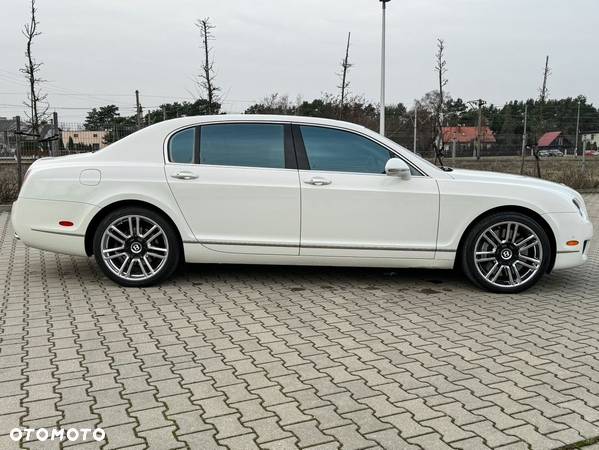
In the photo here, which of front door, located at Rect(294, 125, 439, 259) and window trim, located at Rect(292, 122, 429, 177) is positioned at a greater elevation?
window trim, located at Rect(292, 122, 429, 177)

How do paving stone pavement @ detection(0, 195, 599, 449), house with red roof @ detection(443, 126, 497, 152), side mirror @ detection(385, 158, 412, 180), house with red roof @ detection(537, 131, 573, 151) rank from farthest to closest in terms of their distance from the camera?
1. house with red roof @ detection(537, 131, 573, 151)
2. house with red roof @ detection(443, 126, 497, 152)
3. side mirror @ detection(385, 158, 412, 180)
4. paving stone pavement @ detection(0, 195, 599, 449)

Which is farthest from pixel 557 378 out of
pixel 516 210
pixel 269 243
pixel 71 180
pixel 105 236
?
pixel 71 180

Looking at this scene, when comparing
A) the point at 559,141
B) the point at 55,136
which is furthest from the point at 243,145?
the point at 559,141

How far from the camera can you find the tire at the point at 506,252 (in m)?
5.44

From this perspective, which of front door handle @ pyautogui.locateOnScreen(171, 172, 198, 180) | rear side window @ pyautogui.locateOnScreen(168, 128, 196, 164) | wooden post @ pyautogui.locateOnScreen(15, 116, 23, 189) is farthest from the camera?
wooden post @ pyautogui.locateOnScreen(15, 116, 23, 189)

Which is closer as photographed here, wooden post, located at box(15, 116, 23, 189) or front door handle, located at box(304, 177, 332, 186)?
front door handle, located at box(304, 177, 332, 186)

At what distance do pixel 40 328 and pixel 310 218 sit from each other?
7.94ft

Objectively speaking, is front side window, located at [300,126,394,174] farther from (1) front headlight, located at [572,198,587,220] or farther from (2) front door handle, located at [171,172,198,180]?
(1) front headlight, located at [572,198,587,220]

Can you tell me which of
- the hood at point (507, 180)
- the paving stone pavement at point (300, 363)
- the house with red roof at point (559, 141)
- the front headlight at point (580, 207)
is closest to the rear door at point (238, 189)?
the paving stone pavement at point (300, 363)

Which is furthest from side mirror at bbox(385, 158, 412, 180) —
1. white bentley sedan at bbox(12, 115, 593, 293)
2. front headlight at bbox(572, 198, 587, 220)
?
front headlight at bbox(572, 198, 587, 220)

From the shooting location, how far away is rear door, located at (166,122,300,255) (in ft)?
17.7

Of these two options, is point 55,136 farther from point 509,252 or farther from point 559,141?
point 559,141

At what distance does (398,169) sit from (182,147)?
204 centimetres

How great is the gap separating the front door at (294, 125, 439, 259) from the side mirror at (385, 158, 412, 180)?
0.05 meters
